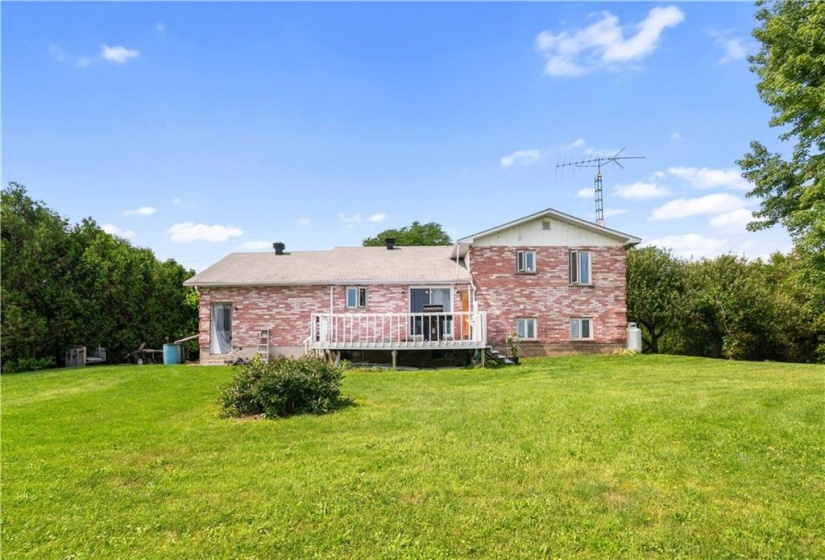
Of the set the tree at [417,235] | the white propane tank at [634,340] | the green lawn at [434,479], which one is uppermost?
the tree at [417,235]

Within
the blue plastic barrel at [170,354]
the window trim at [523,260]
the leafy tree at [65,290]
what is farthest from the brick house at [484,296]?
the leafy tree at [65,290]

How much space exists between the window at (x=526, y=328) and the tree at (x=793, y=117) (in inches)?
345

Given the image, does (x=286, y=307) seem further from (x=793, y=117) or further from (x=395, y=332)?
(x=793, y=117)

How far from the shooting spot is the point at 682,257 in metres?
26.7

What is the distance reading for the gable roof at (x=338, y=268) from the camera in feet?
60.0

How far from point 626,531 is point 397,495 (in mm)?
2088

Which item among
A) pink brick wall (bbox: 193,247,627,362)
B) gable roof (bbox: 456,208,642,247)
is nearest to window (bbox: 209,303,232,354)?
pink brick wall (bbox: 193,247,627,362)

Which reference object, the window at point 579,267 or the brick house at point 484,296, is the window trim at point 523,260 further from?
the window at point 579,267

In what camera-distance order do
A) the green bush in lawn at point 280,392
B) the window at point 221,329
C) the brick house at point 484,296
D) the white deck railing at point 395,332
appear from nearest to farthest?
the green bush in lawn at point 280,392 < the white deck railing at point 395,332 < the brick house at point 484,296 < the window at point 221,329

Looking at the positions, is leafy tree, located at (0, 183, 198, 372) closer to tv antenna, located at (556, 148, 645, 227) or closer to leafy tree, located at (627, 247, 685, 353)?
tv antenna, located at (556, 148, 645, 227)

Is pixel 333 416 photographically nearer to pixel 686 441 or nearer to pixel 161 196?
pixel 686 441

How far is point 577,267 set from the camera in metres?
18.2

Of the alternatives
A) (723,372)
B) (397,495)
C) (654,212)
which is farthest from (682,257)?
(397,495)

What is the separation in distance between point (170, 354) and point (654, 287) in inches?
1009
